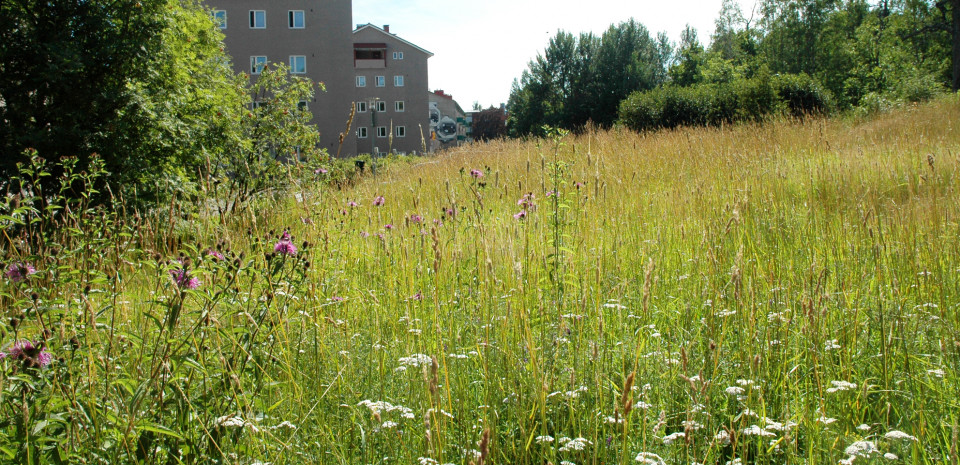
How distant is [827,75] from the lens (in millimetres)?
34125

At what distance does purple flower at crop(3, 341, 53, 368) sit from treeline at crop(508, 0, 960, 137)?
12.9 m

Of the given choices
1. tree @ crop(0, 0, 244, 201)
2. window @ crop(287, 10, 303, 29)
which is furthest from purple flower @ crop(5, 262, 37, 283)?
window @ crop(287, 10, 303, 29)

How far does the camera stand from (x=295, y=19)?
35.7 meters

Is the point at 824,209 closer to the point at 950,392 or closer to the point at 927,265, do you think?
the point at 927,265

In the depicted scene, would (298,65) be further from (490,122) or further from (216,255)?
(216,255)

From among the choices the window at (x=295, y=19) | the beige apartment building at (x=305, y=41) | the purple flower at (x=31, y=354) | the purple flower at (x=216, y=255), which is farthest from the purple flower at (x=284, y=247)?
the window at (x=295, y=19)

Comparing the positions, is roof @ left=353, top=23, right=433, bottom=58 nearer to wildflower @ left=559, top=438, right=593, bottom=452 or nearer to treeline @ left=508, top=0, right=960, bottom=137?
treeline @ left=508, top=0, right=960, bottom=137

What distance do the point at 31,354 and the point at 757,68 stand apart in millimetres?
40908

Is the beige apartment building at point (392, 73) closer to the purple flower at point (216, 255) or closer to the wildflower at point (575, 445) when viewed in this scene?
the purple flower at point (216, 255)

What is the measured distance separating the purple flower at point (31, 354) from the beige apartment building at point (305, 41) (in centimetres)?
3471

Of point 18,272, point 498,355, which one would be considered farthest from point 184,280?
point 498,355

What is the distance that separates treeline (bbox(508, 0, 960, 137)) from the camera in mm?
17969

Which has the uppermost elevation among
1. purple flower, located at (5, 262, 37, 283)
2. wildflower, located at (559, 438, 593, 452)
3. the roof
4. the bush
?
the roof

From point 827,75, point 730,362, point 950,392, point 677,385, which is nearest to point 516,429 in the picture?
point 677,385
